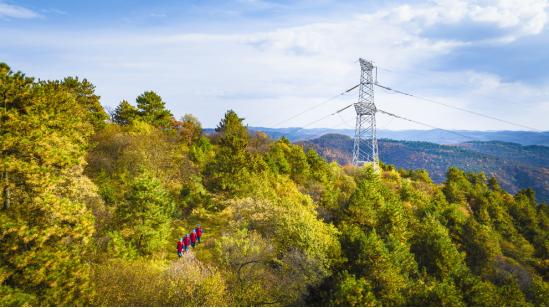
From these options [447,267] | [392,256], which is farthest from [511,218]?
[392,256]

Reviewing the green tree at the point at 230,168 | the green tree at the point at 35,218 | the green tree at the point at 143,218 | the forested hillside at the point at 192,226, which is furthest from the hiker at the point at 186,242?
the green tree at the point at 230,168

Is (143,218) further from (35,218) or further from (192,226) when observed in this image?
(192,226)

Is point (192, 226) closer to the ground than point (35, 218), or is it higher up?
closer to the ground

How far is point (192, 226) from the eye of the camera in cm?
3797

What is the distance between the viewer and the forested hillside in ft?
55.7

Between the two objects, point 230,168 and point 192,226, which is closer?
point 192,226

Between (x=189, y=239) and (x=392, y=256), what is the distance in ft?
67.5

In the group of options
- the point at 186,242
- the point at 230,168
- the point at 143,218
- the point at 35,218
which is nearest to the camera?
the point at 35,218

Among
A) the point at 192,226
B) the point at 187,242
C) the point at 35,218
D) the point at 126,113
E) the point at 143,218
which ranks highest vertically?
the point at 126,113

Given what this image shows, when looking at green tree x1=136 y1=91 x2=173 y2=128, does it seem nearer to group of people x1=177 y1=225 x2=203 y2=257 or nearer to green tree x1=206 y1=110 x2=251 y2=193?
green tree x1=206 y1=110 x2=251 y2=193

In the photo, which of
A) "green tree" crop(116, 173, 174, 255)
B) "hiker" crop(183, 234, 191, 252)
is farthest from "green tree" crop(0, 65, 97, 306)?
"hiker" crop(183, 234, 191, 252)

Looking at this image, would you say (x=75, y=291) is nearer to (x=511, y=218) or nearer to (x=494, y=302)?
(x=494, y=302)

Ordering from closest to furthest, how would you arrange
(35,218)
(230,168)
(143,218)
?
(35,218), (143,218), (230,168)

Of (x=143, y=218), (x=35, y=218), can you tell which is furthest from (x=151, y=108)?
(x=35, y=218)
